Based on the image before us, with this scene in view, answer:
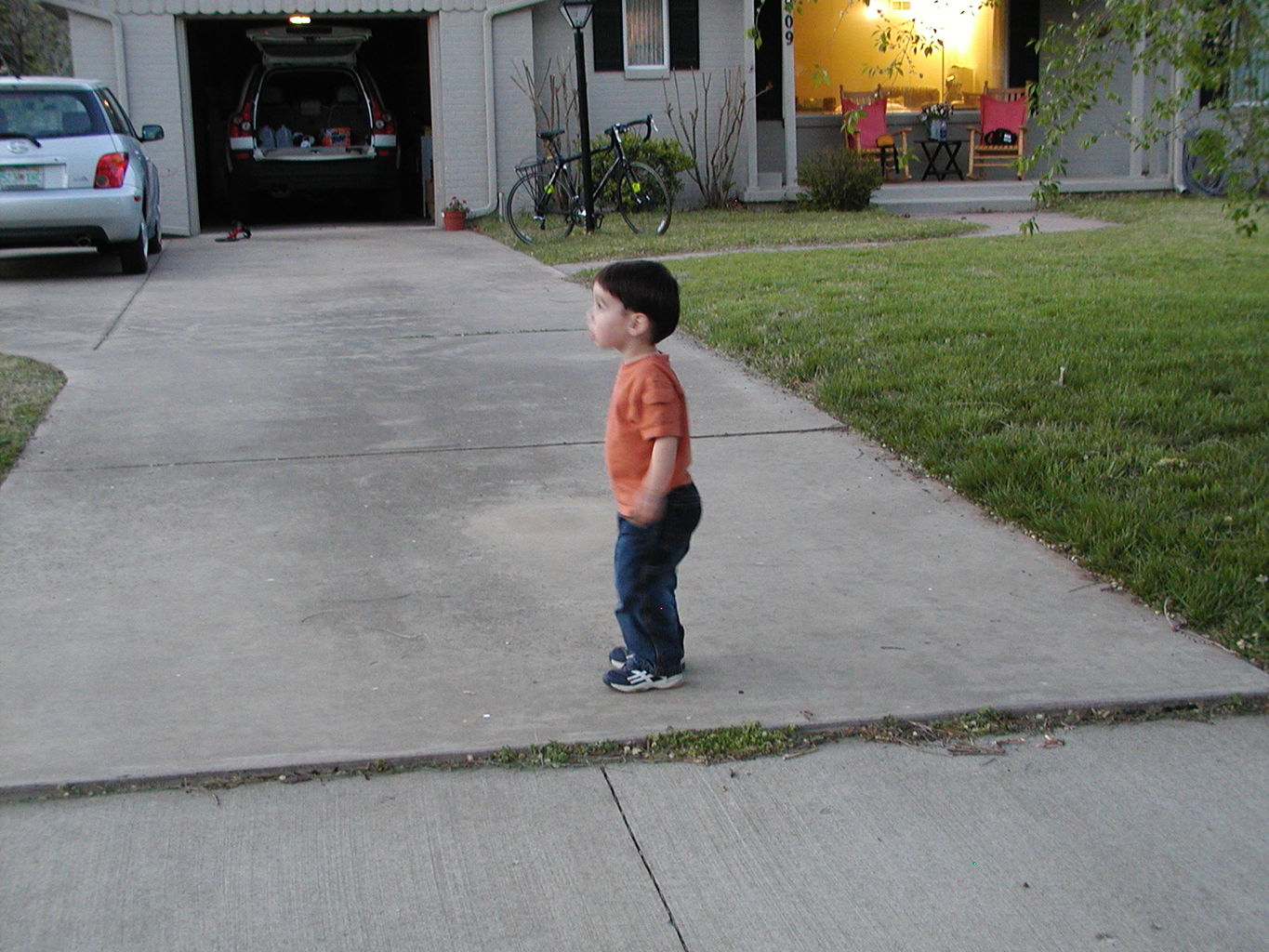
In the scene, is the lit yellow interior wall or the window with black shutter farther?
the lit yellow interior wall

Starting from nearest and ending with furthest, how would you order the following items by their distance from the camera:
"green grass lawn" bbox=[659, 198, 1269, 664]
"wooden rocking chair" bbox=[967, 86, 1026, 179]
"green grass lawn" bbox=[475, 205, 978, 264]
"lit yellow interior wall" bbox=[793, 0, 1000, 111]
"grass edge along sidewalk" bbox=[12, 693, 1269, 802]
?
"grass edge along sidewalk" bbox=[12, 693, 1269, 802] → "green grass lawn" bbox=[659, 198, 1269, 664] → "green grass lawn" bbox=[475, 205, 978, 264] → "wooden rocking chair" bbox=[967, 86, 1026, 179] → "lit yellow interior wall" bbox=[793, 0, 1000, 111]

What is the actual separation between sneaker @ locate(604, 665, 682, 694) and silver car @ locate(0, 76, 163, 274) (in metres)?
9.18

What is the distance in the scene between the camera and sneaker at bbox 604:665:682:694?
11.6ft

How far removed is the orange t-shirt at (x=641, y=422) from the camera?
340 centimetres

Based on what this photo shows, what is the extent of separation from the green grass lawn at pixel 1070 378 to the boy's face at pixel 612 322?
174cm

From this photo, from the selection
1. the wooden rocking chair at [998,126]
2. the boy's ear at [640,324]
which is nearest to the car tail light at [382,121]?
the wooden rocking chair at [998,126]

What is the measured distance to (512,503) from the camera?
5.13 metres

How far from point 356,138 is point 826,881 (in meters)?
16.8

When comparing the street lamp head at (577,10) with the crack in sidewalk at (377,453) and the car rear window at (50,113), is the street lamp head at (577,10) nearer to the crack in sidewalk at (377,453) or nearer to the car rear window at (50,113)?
the car rear window at (50,113)

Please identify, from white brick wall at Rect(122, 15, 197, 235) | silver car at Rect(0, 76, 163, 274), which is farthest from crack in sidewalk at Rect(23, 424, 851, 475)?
white brick wall at Rect(122, 15, 197, 235)

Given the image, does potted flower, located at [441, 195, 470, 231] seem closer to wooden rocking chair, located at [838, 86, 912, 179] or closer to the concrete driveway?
wooden rocking chair, located at [838, 86, 912, 179]

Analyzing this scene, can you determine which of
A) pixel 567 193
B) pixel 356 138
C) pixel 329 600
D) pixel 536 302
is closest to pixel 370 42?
pixel 356 138

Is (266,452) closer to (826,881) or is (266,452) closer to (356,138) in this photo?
(826,881)

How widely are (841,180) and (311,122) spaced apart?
718cm
